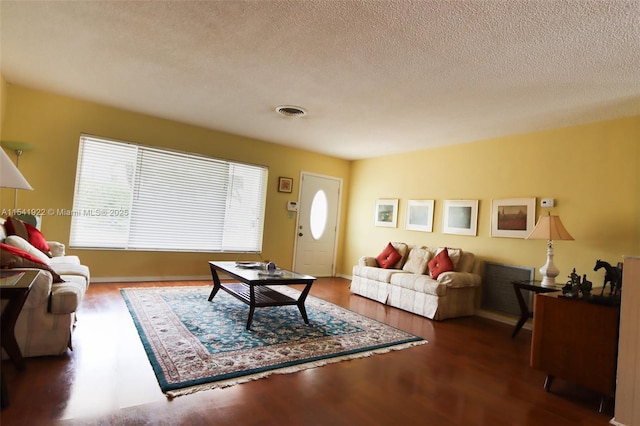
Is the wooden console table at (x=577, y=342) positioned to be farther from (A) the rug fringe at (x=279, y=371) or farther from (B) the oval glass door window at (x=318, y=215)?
(B) the oval glass door window at (x=318, y=215)

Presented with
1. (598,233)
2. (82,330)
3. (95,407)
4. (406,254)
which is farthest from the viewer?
(406,254)

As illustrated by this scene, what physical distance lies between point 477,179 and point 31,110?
5.98 metres

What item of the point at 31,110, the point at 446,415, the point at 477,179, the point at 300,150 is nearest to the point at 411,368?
the point at 446,415

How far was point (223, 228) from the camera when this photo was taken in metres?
6.03

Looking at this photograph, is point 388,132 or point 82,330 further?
point 388,132

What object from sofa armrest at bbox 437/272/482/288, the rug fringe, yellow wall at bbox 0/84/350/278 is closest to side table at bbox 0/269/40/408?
the rug fringe

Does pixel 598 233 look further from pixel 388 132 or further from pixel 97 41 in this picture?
pixel 97 41

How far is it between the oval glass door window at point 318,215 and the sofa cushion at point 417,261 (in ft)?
6.92

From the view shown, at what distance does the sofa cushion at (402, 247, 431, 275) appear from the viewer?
5199mm

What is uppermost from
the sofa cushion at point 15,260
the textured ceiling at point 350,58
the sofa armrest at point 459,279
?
the textured ceiling at point 350,58

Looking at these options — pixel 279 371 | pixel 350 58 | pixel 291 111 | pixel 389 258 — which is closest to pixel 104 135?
pixel 291 111

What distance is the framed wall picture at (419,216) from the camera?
5.74 meters

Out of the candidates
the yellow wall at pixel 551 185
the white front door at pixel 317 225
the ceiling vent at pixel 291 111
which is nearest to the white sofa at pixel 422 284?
the yellow wall at pixel 551 185

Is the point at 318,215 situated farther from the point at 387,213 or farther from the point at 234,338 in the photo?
the point at 234,338
